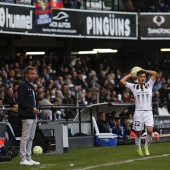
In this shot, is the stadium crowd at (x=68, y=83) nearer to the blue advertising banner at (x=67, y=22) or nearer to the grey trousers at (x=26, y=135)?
the blue advertising banner at (x=67, y=22)

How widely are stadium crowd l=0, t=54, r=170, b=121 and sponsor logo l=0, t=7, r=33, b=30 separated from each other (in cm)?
119

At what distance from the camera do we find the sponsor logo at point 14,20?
28214 millimetres

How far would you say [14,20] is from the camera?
28812mm

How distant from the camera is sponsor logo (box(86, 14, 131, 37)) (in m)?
32.5

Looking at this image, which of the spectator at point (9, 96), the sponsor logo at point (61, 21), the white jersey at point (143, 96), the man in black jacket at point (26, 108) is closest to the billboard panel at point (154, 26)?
the sponsor logo at point (61, 21)

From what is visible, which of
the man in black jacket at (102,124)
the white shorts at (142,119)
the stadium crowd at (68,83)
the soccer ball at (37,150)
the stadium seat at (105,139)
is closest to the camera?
the white shorts at (142,119)

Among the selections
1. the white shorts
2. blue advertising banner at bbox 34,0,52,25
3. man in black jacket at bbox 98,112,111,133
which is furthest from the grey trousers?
blue advertising banner at bbox 34,0,52,25

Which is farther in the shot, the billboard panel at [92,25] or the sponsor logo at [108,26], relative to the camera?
the sponsor logo at [108,26]

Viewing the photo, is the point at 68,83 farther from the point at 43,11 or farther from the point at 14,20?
the point at 14,20

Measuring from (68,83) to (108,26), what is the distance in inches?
173

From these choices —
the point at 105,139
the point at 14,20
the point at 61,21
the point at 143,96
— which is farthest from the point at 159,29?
the point at 143,96

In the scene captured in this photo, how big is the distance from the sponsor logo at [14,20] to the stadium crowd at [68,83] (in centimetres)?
119

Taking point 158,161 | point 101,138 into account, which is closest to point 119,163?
point 158,161

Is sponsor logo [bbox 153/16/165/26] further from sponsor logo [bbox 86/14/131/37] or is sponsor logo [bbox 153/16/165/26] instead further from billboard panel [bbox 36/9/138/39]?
sponsor logo [bbox 86/14/131/37]
